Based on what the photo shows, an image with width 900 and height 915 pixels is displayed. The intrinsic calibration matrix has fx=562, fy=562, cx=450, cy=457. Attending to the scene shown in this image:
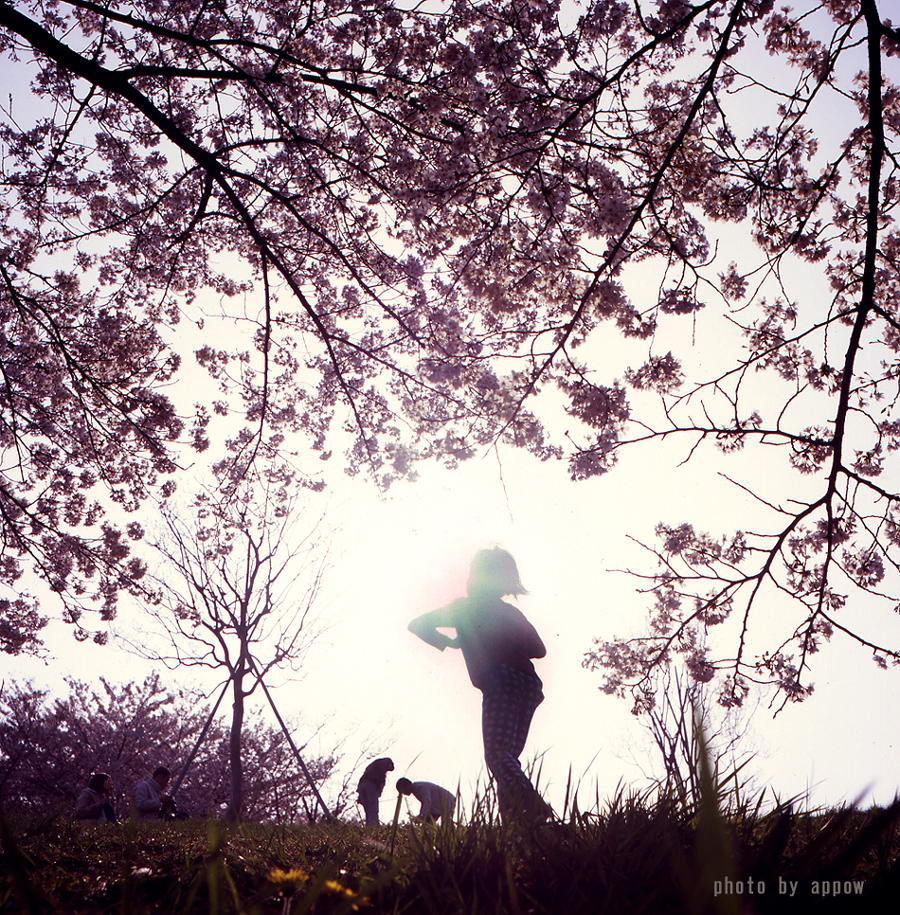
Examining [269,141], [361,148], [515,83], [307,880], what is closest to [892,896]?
[307,880]

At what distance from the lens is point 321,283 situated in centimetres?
829

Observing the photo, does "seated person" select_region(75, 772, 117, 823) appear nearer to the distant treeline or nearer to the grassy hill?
the grassy hill

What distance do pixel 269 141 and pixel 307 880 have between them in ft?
19.3

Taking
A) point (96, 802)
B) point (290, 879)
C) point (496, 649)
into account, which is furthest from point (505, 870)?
point (96, 802)

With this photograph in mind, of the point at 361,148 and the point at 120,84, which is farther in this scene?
the point at 361,148

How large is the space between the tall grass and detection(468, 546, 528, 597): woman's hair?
1.74 meters

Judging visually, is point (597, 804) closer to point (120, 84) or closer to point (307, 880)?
point (307, 880)

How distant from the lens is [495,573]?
4051 mm

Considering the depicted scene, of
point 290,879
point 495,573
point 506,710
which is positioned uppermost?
point 495,573

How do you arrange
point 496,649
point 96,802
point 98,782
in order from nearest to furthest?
point 496,649 → point 96,802 → point 98,782

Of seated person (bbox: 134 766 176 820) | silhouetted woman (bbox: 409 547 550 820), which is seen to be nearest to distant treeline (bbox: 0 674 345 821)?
seated person (bbox: 134 766 176 820)

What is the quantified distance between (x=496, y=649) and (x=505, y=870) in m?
1.98

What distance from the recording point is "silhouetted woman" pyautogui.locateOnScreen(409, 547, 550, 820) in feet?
11.0

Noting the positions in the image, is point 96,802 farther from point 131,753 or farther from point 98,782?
point 131,753
